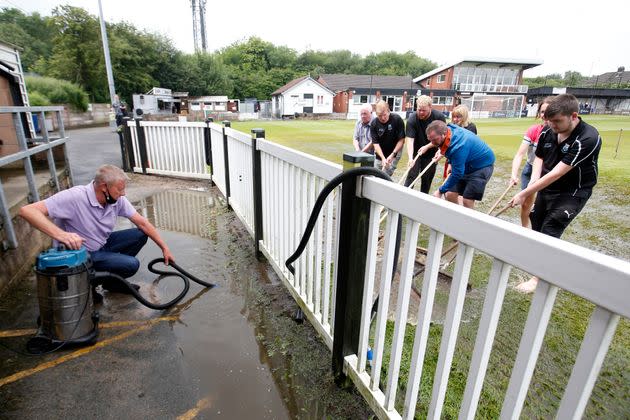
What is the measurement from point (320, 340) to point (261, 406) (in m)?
0.71

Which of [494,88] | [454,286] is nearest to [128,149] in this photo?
[454,286]

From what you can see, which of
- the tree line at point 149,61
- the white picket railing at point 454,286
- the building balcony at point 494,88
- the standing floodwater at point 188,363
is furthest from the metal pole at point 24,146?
the building balcony at point 494,88

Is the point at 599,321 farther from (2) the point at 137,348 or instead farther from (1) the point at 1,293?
(1) the point at 1,293

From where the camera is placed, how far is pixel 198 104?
150ft

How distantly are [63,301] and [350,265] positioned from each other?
6.54 ft

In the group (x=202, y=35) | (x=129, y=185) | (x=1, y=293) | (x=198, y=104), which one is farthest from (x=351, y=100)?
(x=1, y=293)

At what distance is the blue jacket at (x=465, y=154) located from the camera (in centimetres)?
421

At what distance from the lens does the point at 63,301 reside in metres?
2.42

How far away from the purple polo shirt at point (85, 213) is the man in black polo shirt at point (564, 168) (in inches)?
150

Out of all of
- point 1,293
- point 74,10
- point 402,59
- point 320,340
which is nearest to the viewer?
point 320,340

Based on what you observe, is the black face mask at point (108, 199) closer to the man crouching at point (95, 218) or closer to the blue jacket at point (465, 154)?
the man crouching at point (95, 218)

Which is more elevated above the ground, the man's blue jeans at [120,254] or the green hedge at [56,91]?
the green hedge at [56,91]

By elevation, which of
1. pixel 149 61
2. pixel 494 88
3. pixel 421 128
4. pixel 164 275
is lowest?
pixel 164 275

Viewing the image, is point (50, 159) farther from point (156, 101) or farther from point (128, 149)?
point (156, 101)
